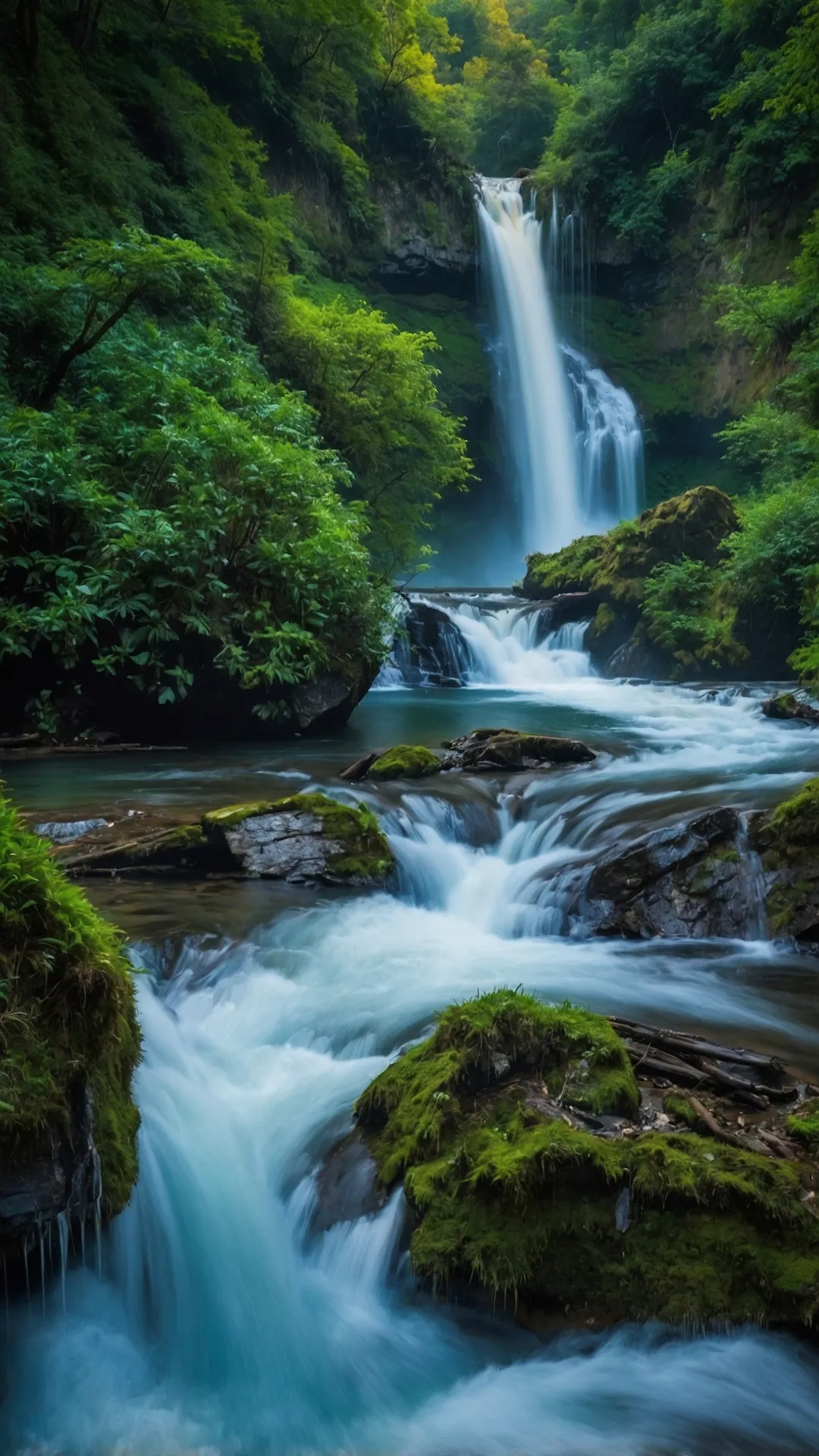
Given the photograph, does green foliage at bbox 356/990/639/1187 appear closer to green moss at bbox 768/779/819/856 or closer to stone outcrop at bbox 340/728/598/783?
green moss at bbox 768/779/819/856

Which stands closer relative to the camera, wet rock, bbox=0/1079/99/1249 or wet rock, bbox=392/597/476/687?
wet rock, bbox=0/1079/99/1249

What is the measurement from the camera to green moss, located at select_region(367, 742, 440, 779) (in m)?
9.35

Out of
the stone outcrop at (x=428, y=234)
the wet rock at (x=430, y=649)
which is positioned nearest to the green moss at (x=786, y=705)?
the wet rock at (x=430, y=649)

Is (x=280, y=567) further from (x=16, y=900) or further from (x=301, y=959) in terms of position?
(x=16, y=900)

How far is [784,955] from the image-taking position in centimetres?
610


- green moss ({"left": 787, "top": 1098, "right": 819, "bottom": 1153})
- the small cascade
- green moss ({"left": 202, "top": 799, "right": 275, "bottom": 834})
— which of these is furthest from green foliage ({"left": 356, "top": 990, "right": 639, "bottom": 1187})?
the small cascade

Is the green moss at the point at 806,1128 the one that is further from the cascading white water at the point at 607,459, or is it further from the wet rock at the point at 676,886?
the cascading white water at the point at 607,459

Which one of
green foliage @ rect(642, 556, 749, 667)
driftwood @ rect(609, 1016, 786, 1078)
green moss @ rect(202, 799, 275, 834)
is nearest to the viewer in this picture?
driftwood @ rect(609, 1016, 786, 1078)

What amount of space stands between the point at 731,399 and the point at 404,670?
56.7 feet

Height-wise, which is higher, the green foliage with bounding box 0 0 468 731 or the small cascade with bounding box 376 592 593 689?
the green foliage with bounding box 0 0 468 731

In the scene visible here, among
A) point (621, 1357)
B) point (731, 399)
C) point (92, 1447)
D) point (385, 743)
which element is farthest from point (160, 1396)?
point (731, 399)

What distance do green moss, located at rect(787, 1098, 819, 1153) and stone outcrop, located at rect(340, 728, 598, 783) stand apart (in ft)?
19.3

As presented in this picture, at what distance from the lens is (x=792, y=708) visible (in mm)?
13375

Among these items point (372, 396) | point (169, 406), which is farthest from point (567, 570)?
point (169, 406)
